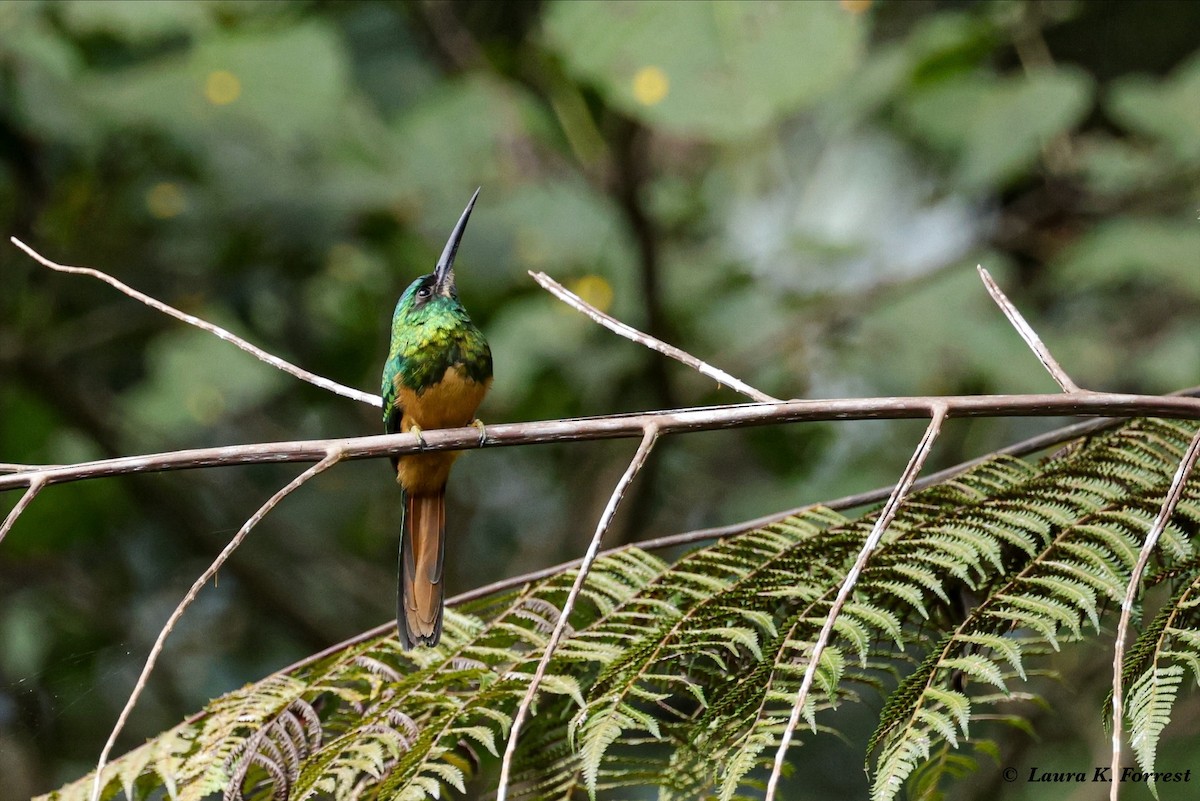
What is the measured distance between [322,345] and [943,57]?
5.97 feet

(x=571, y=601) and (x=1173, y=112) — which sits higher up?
(x=1173, y=112)

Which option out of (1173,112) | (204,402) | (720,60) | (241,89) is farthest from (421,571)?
(1173,112)

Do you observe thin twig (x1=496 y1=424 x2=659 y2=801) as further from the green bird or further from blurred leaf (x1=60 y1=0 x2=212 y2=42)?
blurred leaf (x1=60 y1=0 x2=212 y2=42)

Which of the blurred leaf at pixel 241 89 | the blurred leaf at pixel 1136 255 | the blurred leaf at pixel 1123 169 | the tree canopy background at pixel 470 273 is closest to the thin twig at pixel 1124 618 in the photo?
the tree canopy background at pixel 470 273

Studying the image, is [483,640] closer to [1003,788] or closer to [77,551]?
[1003,788]

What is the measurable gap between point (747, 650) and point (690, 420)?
1.45ft

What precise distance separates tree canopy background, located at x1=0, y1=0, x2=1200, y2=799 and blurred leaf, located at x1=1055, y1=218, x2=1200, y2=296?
12mm

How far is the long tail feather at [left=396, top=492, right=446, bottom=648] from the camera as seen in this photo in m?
1.35

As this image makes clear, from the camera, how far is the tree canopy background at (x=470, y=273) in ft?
8.96

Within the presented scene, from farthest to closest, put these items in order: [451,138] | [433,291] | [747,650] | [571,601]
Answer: [451,138] → [433,291] → [747,650] → [571,601]

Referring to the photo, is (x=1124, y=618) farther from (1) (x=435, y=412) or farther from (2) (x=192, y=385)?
(2) (x=192, y=385)

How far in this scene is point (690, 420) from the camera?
849mm

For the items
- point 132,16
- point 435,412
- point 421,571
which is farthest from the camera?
point 132,16

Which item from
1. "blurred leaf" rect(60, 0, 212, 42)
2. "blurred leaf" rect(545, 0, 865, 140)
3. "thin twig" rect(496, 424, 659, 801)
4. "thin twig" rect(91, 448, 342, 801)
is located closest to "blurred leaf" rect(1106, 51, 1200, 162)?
"blurred leaf" rect(545, 0, 865, 140)
